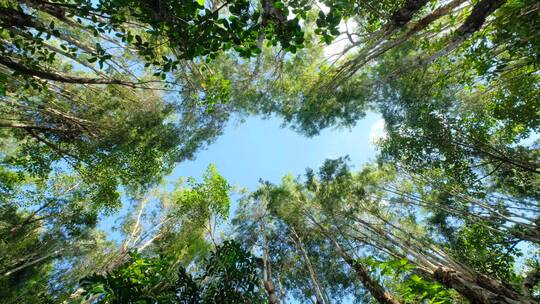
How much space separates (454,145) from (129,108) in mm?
11341

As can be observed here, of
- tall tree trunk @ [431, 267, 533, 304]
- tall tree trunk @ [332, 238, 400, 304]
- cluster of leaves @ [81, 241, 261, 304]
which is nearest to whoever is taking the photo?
cluster of leaves @ [81, 241, 261, 304]

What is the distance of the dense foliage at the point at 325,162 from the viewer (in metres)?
4.86

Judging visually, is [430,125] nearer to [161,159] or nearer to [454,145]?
[454,145]

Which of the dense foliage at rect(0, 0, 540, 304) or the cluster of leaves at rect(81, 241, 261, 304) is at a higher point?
the dense foliage at rect(0, 0, 540, 304)

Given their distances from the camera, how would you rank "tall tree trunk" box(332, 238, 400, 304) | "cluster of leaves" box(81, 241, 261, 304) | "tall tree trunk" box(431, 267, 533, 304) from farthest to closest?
"tall tree trunk" box(332, 238, 400, 304), "tall tree trunk" box(431, 267, 533, 304), "cluster of leaves" box(81, 241, 261, 304)

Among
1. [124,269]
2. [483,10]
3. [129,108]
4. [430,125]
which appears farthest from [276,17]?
[129,108]

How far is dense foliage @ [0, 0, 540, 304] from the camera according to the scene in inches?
191

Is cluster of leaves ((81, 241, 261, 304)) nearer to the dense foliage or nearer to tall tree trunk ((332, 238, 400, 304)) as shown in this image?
the dense foliage

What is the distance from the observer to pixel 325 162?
1111 cm

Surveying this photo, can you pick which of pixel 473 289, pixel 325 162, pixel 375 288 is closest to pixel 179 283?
pixel 375 288

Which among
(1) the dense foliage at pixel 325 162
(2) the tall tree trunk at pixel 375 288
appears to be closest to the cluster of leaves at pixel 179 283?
(1) the dense foliage at pixel 325 162

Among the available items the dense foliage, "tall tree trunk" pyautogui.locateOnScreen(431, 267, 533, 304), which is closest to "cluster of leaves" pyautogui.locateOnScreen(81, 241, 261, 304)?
the dense foliage

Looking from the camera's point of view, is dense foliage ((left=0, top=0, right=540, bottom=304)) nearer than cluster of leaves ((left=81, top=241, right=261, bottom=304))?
No

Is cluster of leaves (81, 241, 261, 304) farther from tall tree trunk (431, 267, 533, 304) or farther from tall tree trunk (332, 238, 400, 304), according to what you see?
tall tree trunk (431, 267, 533, 304)
